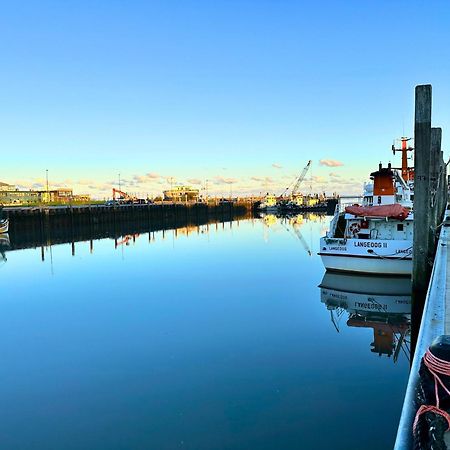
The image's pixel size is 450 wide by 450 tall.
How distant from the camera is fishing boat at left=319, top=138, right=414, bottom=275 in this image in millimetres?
20875

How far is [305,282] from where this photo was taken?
22.9 m

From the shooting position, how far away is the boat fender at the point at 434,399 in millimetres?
3447

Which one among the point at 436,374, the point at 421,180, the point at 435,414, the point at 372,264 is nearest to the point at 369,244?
the point at 372,264

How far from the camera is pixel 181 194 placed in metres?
167

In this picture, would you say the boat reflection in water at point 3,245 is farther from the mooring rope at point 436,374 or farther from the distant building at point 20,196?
the distant building at point 20,196

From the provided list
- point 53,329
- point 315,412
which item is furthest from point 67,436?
point 53,329

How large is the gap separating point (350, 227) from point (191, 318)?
1337 centimetres

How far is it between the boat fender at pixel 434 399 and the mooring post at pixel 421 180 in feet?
23.3

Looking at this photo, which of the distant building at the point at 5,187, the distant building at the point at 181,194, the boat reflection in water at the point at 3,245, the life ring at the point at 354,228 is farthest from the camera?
the distant building at the point at 181,194

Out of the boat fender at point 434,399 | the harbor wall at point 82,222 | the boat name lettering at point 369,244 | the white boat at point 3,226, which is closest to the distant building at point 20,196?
the harbor wall at point 82,222

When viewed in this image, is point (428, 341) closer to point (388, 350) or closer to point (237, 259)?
point (388, 350)

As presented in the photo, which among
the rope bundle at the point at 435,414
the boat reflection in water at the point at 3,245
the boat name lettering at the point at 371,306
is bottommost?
the boat name lettering at the point at 371,306

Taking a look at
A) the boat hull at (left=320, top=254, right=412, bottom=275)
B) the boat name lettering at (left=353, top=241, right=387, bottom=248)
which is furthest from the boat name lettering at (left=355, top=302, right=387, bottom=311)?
the boat name lettering at (left=353, top=241, right=387, bottom=248)

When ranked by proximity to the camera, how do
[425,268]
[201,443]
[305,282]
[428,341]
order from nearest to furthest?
[428,341], [201,443], [425,268], [305,282]
